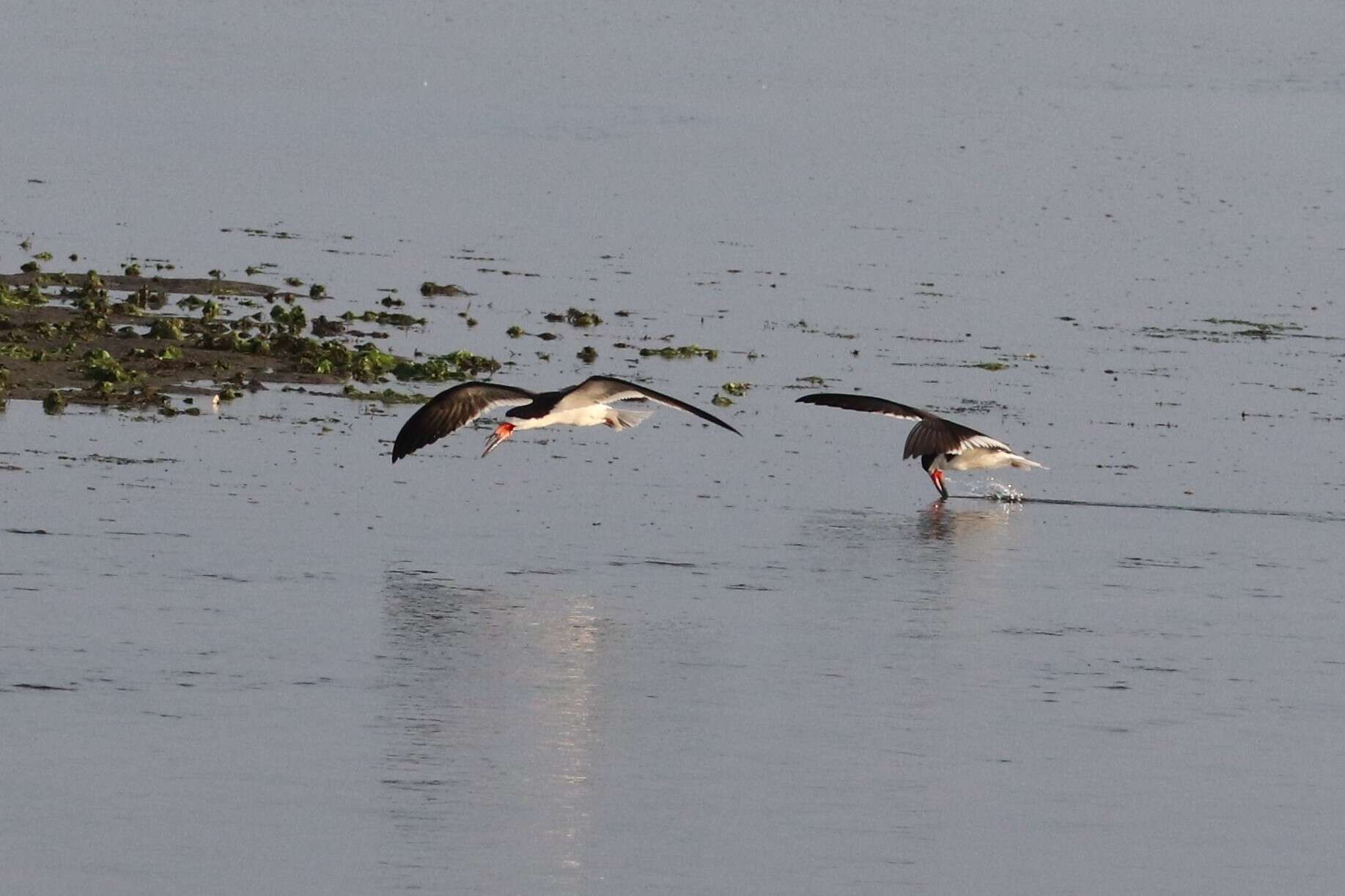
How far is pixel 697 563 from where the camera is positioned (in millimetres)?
16141

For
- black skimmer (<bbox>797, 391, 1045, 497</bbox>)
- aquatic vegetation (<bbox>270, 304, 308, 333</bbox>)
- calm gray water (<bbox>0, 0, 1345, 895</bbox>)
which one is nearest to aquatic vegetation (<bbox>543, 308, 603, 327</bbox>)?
calm gray water (<bbox>0, 0, 1345, 895</bbox>)

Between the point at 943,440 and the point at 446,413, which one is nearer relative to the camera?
the point at 446,413

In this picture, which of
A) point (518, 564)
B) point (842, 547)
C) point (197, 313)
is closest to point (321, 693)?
point (518, 564)

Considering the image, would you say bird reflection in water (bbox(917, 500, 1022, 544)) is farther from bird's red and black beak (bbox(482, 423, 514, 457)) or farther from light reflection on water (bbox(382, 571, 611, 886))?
light reflection on water (bbox(382, 571, 611, 886))

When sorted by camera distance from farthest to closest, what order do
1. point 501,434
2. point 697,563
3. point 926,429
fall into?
point 926,429 < point 501,434 < point 697,563

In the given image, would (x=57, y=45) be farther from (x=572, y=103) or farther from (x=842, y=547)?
(x=842, y=547)

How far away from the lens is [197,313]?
24438mm

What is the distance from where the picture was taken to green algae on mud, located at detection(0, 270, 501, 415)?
20.6m

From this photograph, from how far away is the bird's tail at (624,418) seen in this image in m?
18.0

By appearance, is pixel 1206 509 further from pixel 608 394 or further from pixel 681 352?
pixel 681 352

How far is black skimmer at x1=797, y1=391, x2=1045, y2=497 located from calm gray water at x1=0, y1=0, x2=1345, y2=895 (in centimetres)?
27

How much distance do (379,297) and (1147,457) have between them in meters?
9.17

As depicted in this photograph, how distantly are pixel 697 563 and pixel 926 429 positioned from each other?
4.28 metres

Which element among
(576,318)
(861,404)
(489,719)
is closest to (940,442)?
(861,404)
